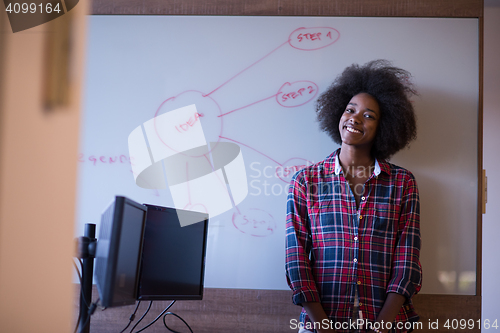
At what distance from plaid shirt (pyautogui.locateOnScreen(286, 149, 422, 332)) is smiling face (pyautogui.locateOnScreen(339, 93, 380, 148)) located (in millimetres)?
113

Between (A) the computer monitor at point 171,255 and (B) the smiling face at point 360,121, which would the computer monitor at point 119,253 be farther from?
(B) the smiling face at point 360,121

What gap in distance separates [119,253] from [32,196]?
2.03 feet

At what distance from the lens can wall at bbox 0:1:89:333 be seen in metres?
0.29

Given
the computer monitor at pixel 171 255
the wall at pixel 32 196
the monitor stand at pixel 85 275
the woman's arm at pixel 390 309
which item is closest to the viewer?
the wall at pixel 32 196

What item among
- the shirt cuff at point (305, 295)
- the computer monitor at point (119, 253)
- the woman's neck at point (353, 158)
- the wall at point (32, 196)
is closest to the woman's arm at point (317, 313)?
the shirt cuff at point (305, 295)

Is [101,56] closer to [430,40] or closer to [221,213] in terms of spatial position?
[221,213]

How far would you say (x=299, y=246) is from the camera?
1.51m

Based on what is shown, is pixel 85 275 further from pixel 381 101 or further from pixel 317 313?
pixel 381 101

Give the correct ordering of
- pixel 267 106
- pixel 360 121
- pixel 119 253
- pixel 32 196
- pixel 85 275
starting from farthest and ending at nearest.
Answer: pixel 267 106, pixel 360 121, pixel 85 275, pixel 119 253, pixel 32 196

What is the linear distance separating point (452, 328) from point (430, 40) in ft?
4.13

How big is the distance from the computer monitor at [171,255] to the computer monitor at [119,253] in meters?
0.20

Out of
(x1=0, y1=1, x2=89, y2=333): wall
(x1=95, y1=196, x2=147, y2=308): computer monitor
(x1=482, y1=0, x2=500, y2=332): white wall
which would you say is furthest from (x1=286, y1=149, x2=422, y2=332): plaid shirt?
(x1=0, y1=1, x2=89, y2=333): wall

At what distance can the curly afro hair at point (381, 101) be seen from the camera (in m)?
1.65

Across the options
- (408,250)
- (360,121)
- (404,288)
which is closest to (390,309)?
(404,288)
